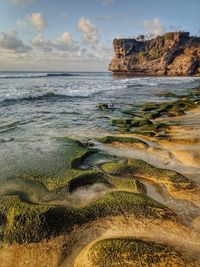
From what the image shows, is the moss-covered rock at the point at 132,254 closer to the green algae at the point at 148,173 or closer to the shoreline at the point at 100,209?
the shoreline at the point at 100,209

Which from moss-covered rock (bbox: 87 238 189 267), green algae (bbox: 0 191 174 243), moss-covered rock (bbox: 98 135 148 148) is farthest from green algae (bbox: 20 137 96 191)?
moss-covered rock (bbox: 87 238 189 267)

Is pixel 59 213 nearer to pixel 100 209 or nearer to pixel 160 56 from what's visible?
pixel 100 209

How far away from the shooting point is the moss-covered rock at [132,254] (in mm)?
3051

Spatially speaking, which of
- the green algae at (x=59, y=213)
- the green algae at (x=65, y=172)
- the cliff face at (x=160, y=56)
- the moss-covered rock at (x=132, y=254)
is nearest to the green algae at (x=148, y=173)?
the green algae at (x=65, y=172)

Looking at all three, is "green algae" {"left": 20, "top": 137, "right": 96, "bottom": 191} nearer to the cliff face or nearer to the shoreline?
the shoreline

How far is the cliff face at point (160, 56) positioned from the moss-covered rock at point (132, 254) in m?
97.8

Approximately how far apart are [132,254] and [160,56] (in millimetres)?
117076

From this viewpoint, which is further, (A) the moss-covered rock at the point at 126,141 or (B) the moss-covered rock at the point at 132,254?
(A) the moss-covered rock at the point at 126,141

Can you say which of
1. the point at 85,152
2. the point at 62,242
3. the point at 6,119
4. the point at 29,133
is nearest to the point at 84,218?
the point at 62,242

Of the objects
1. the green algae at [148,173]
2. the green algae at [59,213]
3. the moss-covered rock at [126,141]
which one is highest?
the green algae at [59,213]

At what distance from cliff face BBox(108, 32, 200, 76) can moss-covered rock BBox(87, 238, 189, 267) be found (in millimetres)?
97768

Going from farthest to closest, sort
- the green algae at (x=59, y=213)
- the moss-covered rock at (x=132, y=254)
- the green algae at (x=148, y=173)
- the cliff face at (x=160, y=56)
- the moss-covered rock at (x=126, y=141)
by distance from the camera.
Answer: the cliff face at (x=160, y=56)
the moss-covered rock at (x=126, y=141)
the green algae at (x=148, y=173)
the green algae at (x=59, y=213)
the moss-covered rock at (x=132, y=254)

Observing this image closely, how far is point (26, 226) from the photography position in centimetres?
364

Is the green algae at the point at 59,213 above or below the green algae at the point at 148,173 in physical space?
above
